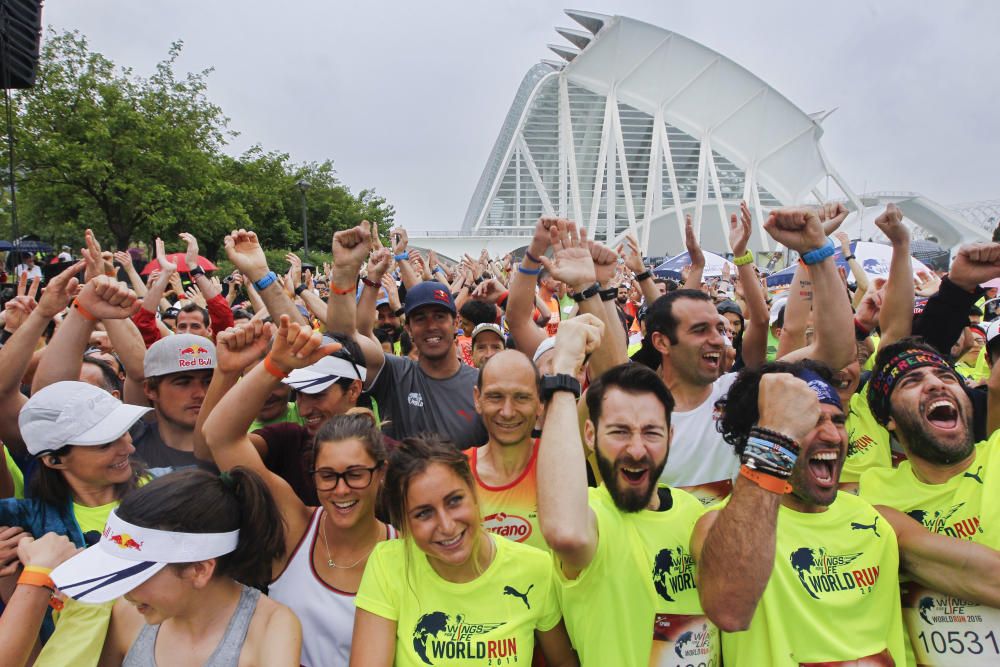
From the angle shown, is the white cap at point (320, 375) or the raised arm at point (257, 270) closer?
the white cap at point (320, 375)

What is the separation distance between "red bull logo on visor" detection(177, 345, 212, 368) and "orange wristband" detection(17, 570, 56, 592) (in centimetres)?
133

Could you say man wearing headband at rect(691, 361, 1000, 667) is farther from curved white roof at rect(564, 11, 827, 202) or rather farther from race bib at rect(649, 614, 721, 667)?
curved white roof at rect(564, 11, 827, 202)

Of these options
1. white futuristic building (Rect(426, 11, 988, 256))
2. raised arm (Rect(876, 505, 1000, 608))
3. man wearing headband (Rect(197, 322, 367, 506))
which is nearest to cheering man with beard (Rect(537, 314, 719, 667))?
raised arm (Rect(876, 505, 1000, 608))

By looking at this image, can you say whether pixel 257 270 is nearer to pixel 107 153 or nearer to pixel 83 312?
pixel 83 312

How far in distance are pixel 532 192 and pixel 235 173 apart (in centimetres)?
2900

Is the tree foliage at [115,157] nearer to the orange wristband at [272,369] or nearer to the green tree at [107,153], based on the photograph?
the green tree at [107,153]

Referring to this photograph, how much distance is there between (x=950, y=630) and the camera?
7.04 ft

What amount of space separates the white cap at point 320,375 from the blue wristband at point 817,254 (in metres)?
2.21

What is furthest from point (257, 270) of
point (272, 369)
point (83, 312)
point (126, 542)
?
point (126, 542)

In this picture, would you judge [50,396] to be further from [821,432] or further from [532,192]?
[532,192]

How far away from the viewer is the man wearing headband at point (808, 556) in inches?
70.8

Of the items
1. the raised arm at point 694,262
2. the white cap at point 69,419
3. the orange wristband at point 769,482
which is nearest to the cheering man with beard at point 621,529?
the orange wristband at point 769,482

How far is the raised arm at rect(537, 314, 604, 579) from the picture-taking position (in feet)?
6.17

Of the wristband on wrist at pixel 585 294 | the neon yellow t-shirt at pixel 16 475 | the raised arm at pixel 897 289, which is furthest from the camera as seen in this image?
the raised arm at pixel 897 289
